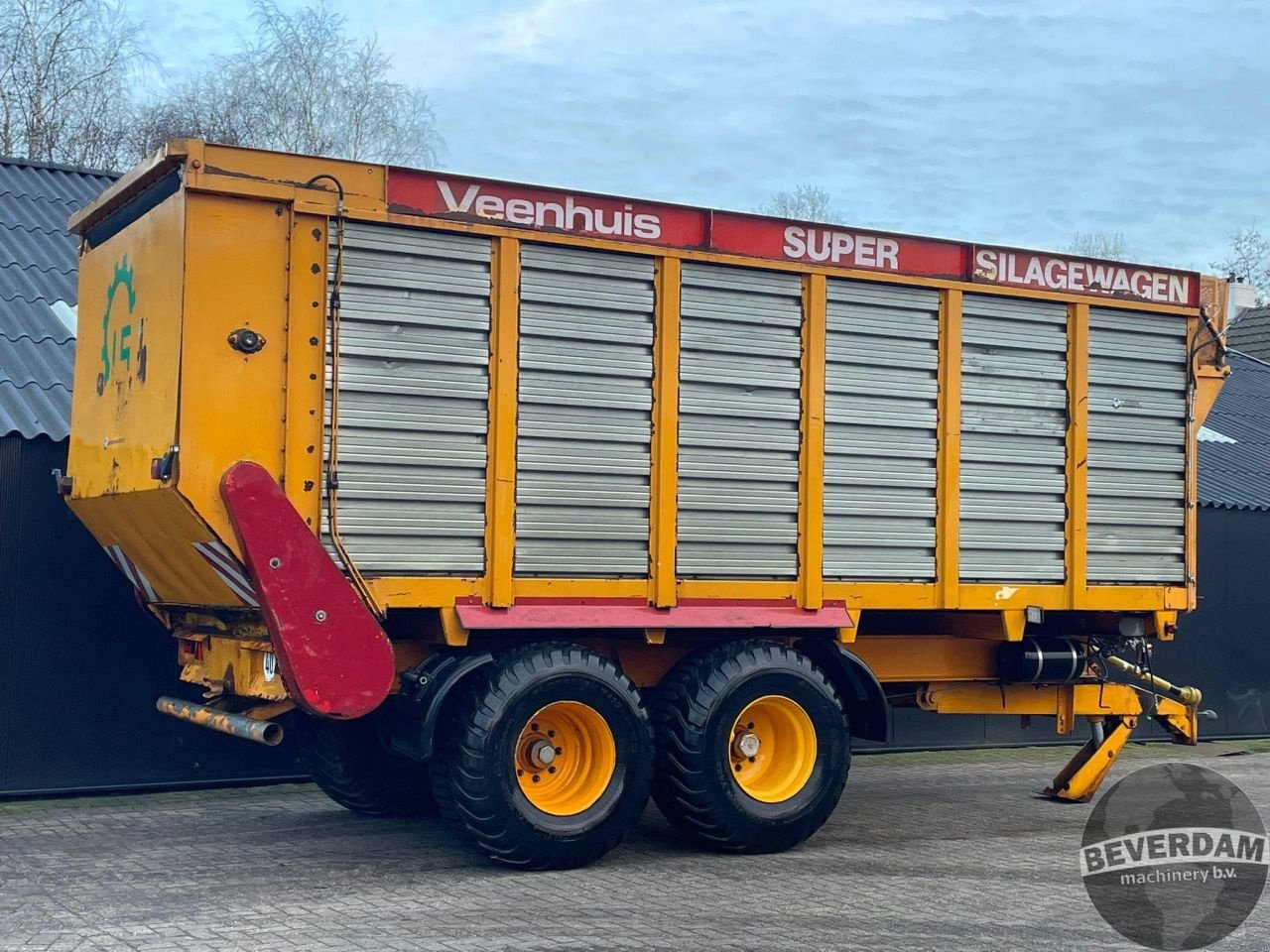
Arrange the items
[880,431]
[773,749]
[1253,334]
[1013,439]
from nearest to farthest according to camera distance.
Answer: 1. [773,749]
2. [880,431]
3. [1013,439]
4. [1253,334]

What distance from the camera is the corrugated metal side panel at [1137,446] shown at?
408 inches

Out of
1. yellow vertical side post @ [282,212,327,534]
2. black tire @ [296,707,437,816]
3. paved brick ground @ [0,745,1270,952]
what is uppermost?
yellow vertical side post @ [282,212,327,534]

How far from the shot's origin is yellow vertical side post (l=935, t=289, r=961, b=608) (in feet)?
32.1

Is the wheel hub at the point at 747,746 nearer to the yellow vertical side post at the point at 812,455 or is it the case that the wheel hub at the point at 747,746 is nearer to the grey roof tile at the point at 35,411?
the yellow vertical side post at the point at 812,455

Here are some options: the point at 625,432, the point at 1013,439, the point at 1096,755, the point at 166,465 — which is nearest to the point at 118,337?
the point at 166,465

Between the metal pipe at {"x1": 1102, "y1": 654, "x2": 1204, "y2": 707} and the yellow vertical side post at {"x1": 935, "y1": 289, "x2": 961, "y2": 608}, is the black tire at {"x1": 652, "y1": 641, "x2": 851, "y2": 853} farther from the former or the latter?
the metal pipe at {"x1": 1102, "y1": 654, "x2": 1204, "y2": 707}

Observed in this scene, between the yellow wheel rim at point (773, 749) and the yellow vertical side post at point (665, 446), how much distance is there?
37.5 inches

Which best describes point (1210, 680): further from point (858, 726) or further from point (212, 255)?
point (212, 255)

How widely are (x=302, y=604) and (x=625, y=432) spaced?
2086 millimetres

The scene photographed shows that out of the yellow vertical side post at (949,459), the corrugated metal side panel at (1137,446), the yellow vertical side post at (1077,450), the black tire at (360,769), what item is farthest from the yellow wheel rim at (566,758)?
the corrugated metal side panel at (1137,446)

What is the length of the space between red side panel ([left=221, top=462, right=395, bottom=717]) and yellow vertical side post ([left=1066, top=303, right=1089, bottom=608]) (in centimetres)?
470

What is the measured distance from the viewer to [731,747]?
9188 mm

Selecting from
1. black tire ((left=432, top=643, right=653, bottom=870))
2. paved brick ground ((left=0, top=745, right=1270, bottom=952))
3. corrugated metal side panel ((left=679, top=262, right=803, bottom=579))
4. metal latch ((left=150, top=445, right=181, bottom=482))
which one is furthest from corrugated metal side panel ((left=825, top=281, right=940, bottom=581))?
metal latch ((left=150, top=445, right=181, bottom=482))

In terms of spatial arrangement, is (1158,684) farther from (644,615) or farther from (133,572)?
(133,572)
